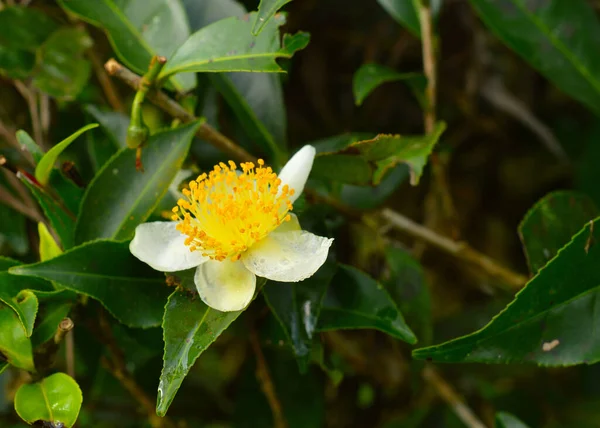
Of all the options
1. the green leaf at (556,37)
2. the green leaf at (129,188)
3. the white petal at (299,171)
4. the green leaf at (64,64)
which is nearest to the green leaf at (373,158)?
the white petal at (299,171)

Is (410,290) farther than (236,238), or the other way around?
(410,290)

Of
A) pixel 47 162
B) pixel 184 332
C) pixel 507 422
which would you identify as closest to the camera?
pixel 184 332

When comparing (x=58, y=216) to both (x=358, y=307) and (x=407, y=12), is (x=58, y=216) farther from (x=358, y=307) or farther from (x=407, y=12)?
(x=407, y=12)

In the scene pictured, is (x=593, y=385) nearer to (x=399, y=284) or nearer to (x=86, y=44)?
(x=399, y=284)

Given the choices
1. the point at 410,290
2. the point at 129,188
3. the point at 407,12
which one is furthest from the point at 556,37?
the point at 129,188

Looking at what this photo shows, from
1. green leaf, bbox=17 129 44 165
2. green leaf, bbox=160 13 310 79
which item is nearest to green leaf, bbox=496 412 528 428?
green leaf, bbox=160 13 310 79

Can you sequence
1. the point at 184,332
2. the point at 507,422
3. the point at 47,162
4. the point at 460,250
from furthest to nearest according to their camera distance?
the point at 460,250
the point at 507,422
the point at 47,162
the point at 184,332

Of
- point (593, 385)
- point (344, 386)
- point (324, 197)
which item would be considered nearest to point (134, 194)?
point (324, 197)
